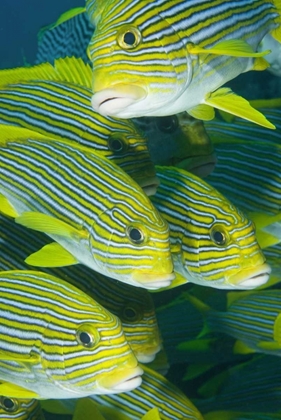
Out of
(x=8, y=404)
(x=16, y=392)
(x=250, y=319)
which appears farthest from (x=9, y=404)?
(x=250, y=319)

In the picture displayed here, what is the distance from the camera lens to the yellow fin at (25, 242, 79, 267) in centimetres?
283

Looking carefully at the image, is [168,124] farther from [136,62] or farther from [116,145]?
[136,62]

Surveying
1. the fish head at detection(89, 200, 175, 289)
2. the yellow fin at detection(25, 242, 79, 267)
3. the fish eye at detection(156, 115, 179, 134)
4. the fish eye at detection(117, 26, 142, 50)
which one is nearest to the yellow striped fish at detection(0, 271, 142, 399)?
the yellow fin at detection(25, 242, 79, 267)

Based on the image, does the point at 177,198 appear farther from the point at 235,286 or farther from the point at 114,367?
the point at 114,367

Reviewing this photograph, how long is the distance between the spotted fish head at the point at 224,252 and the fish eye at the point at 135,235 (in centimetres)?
54

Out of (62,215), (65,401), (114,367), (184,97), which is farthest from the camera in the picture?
(65,401)

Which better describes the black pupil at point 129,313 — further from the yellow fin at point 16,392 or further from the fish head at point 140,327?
the yellow fin at point 16,392

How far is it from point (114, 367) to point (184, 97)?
1319 millimetres

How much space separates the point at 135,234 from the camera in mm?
2781

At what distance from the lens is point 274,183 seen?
164 inches

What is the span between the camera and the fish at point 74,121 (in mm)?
3256

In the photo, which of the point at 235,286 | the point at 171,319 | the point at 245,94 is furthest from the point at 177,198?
the point at 245,94

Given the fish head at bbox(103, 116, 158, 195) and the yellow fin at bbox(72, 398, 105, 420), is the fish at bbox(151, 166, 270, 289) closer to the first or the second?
the fish head at bbox(103, 116, 158, 195)

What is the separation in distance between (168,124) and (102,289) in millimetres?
1271
